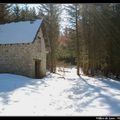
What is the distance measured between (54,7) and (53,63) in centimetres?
637

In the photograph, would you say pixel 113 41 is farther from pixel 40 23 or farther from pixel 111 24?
pixel 40 23

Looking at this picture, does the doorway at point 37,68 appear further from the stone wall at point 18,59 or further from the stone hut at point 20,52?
the stone wall at point 18,59

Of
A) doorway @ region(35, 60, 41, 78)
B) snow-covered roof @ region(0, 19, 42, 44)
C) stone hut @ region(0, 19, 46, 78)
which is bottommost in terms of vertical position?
doorway @ region(35, 60, 41, 78)

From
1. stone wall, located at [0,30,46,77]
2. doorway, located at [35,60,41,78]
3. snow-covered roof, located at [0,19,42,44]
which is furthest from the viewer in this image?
doorway, located at [35,60,41,78]

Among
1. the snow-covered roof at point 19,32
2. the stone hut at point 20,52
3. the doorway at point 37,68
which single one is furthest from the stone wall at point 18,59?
the doorway at point 37,68

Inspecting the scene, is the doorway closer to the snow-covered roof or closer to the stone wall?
the stone wall

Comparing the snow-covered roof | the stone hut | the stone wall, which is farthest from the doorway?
the snow-covered roof

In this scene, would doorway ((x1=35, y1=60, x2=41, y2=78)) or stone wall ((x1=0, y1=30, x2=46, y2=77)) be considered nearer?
stone wall ((x1=0, y1=30, x2=46, y2=77))

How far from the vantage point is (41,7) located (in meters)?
32.0

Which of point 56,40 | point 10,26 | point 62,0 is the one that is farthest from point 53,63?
point 62,0

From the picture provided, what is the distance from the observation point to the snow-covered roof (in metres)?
22.8

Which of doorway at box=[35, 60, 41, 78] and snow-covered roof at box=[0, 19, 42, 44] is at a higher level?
snow-covered roof at box=[0, 19, 42, 44]

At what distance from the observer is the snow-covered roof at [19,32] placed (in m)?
22.8

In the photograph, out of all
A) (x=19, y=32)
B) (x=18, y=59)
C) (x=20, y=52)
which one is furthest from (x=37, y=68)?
(x=19, y=32)
